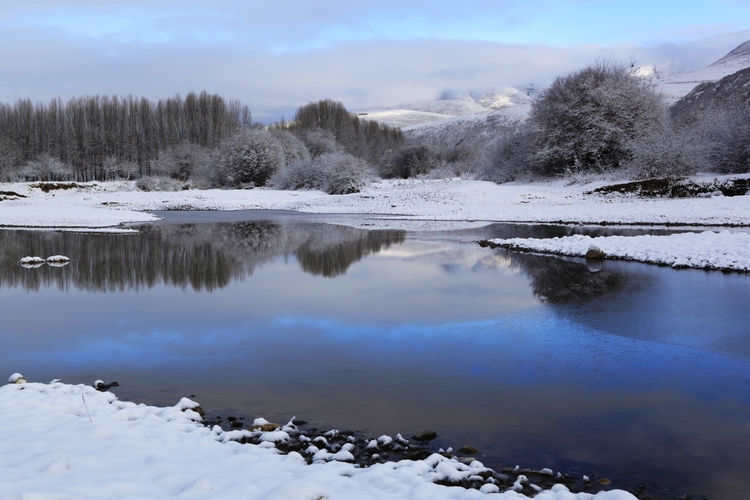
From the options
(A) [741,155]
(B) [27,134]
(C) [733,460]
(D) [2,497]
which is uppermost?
(B) [27,134]

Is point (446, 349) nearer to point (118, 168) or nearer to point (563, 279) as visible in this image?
point (563, 279)

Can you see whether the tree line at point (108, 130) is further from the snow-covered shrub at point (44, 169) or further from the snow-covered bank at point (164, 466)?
the snow-covered bank at point (164, 466)

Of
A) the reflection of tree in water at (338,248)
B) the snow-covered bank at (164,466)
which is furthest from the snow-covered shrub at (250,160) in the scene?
the snow-covered bank at (164,466)

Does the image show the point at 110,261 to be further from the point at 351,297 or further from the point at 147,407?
the point at 147,407

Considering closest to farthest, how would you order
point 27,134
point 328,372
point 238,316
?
point 328,372 < point 238,316 < point 27,134

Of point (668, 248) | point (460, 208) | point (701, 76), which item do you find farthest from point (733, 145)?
point (701, 76)

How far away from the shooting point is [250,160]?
6031 centimetres

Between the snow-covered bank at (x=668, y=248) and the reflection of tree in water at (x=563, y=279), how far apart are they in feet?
5.01

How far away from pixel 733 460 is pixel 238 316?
770 centimetres

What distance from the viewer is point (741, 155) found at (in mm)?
34062


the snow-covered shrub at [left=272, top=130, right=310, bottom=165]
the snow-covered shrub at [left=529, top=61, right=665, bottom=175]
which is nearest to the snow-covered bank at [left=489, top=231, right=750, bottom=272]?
the snow-covered shrub at [left=529, top=61, right=665, bottom=175]

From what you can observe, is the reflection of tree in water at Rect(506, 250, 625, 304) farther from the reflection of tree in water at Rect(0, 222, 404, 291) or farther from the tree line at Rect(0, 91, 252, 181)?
the tree line at Rect(0, 91, 252, 181)

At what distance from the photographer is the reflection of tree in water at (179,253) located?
1420 centimetres

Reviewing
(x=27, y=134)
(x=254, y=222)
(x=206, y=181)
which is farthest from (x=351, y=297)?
(x=27, y=134)
